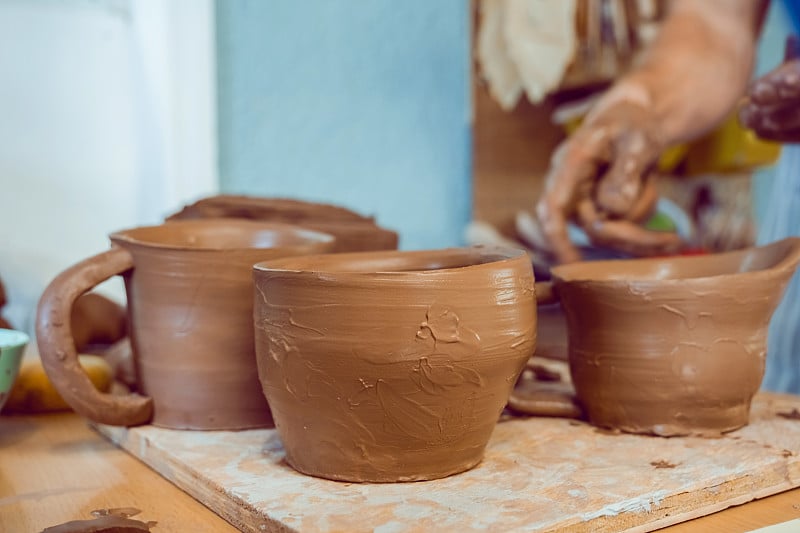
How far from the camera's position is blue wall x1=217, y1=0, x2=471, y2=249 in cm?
157

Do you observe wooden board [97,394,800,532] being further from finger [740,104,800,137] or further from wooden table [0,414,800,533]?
finger [740,104,800,137]

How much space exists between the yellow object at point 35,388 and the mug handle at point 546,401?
404 mm

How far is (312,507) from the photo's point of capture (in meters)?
0.51

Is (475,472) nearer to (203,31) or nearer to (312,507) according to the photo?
(312,507)

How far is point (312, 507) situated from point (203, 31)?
115cm

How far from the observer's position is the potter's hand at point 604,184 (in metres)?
1.00

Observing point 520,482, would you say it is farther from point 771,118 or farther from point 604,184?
point 771,118


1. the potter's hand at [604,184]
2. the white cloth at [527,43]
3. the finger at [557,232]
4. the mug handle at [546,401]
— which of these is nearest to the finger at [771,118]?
the potter's hand at [604,184]

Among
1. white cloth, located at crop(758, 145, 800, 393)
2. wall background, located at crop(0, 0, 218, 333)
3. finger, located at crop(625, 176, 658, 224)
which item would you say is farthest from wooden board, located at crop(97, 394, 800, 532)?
wall background, located at crop(0, 0, 218, 333)

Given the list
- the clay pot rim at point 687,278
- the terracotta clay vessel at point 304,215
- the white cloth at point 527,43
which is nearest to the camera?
the clay pot rim at point 687,278

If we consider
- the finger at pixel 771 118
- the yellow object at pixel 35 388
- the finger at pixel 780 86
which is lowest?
the yellow object at pixel 35 388

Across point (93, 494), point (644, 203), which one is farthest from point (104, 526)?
point (644, 203)

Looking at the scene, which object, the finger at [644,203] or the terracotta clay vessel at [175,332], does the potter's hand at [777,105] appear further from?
the terracotta clay vessel at [175,332]

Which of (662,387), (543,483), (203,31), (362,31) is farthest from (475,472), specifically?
(362,31)
